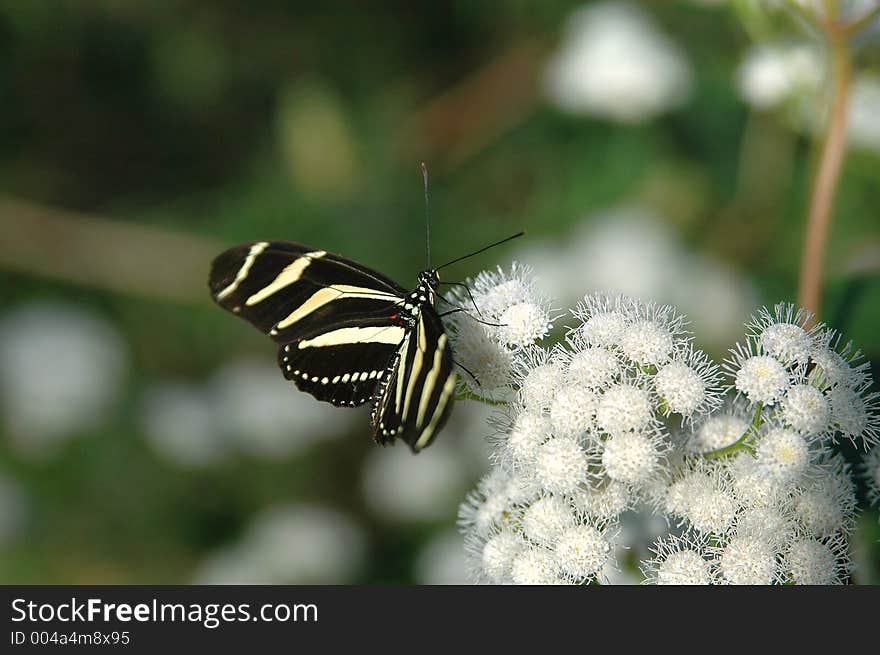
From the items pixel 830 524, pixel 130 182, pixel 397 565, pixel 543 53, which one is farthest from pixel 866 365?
pixel 130 182

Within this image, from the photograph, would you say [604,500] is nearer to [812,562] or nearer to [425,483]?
[812,562]

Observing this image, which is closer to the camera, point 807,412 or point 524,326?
point 807,412

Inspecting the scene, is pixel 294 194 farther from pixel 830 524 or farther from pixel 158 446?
pixel 830 524

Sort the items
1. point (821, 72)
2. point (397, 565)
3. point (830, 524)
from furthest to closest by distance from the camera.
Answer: point (397, 565) < point (821, 72) < point (830, 524)

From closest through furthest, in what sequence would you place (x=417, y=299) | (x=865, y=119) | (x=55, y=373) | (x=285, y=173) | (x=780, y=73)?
1. (x=417, y=299)
2. (x=780, y=73)
3. (x=865, y=119)
4. (x=55, y=373)
5. (x=285, y=173)

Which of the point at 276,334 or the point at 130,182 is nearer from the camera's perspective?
the point at 276,334

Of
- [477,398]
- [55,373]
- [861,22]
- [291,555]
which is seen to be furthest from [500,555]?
[55,373]

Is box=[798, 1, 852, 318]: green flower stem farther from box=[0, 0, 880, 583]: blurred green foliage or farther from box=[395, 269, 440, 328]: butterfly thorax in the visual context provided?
box=[395, 269, 440, 328]: butterfly thorax

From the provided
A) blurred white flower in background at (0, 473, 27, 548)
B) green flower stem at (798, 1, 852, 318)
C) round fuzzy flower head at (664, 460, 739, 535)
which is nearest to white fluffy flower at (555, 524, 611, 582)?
round fuzzy flower head at (664, 460, 739, 535)
